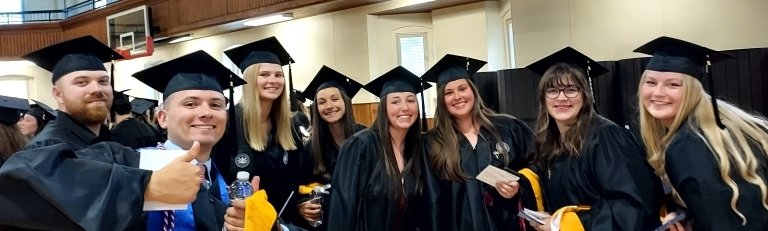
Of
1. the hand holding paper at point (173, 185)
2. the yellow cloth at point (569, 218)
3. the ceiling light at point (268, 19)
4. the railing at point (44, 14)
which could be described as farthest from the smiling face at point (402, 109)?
the railing at point (44, 14)

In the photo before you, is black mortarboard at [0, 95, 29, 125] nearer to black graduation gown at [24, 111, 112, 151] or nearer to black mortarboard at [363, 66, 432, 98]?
black graduation gown at [24, 111, 112, 151]

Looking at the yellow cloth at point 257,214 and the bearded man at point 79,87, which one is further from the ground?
the bearded man at point 79,87

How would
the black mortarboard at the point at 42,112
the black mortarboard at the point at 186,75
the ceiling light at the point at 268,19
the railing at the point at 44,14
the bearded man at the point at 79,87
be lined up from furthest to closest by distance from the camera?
the railing at the point at 44,14, the ceiling light at the point at 268,19, the black mortarboard at the point at 42,112, the bearded man at the point at 79,87, the black mortarboard at the point at 186,75

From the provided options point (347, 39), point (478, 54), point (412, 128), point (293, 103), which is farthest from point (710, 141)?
point (347, 39)

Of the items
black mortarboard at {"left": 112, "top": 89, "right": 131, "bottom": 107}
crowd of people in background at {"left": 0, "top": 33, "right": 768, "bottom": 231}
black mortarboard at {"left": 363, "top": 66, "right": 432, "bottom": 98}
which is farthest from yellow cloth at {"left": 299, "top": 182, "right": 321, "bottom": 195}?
black mortarboard at {"left": 112, "top": 89, "right": 131, "bottom": 107}

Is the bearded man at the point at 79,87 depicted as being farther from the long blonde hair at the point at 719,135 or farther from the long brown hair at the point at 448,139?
A: the long blonde hair at the point at 719,135

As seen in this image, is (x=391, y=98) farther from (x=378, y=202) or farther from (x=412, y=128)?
(x=378, y=202)

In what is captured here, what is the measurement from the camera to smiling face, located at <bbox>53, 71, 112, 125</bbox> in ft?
8.57

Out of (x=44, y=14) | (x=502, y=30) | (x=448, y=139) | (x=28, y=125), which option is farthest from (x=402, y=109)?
(x=44, y=14)

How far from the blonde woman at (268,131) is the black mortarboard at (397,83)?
1.90 feet

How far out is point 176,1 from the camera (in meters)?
11.7

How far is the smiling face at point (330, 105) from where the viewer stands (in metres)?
4.15

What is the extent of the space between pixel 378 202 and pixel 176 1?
9498 millimetres

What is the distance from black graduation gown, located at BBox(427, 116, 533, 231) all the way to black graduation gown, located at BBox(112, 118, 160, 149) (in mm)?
2196
